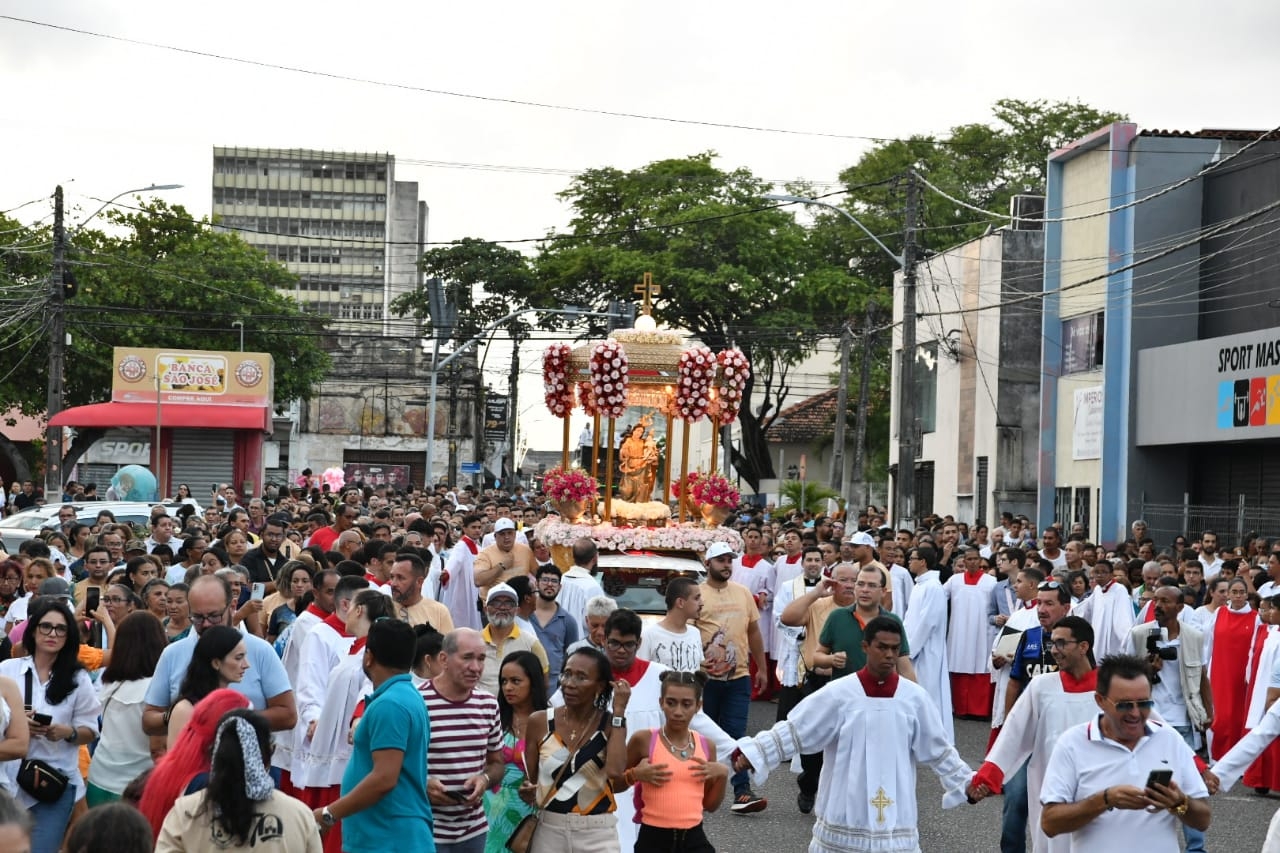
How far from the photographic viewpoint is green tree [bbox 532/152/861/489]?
54188 mm

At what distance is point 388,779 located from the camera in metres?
6.76

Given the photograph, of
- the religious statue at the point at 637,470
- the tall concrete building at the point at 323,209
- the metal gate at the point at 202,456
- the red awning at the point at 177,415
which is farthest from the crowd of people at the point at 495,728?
the tall concrete building at the point at 323,209

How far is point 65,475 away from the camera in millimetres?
53844

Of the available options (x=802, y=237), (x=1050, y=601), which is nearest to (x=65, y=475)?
(x=802, y=237)

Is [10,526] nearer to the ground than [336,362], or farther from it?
nearer to the ground

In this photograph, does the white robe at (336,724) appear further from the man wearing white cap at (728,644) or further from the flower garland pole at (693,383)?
the flower garland pole at (693,383)

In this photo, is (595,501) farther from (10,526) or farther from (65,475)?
(65,475)

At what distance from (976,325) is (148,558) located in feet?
94.7

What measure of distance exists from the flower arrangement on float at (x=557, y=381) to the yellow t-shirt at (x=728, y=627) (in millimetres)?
10407

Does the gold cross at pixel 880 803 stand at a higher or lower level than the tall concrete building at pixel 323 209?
lower

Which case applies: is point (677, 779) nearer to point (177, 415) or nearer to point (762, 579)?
point (762, 579)

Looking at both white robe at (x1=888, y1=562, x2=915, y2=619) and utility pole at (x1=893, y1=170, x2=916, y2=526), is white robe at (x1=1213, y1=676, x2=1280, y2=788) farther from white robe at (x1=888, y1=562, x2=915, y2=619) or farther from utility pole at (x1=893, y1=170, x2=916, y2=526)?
utility pole at (x1=893, y1=170, x2=916, y2=526)

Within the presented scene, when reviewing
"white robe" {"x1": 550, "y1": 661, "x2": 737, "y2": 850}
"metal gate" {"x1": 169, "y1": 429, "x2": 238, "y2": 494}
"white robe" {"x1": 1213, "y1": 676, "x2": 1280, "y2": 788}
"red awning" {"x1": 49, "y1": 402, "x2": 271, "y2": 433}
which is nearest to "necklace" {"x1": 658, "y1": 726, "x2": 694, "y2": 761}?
"white robe" {"x1": 550, "y1": 661, "x2": 737, "y2": 850}

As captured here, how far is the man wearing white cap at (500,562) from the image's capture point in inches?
603
